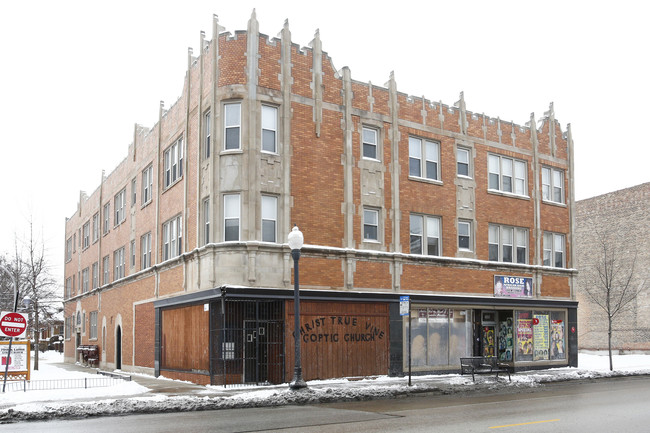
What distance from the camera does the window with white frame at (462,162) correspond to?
3017 centimetres

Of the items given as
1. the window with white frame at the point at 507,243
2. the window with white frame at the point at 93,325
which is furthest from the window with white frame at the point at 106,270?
the window with white frame at the point at 507,243

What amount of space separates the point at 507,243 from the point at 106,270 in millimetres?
24502

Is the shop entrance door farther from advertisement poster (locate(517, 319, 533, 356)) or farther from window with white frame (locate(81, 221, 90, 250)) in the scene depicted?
window with white frame (locate(81, 221, 90, 250))

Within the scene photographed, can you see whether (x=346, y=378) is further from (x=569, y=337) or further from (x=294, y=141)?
(x=569, y=337)

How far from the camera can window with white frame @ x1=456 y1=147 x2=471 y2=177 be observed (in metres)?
30.2

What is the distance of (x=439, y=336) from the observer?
92.8ft

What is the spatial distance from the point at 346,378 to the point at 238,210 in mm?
7265

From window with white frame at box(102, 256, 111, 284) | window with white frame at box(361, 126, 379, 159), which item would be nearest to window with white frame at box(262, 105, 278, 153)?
window with white frame at box(361, 126, 379, 159)

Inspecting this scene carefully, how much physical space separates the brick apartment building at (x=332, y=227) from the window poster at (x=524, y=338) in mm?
77

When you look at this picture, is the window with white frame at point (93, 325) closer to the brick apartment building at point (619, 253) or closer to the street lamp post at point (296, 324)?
the street lamp post at point (296, 324)

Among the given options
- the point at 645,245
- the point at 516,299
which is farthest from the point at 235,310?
the point at 645,245

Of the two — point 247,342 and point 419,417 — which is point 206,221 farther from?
point 419,417

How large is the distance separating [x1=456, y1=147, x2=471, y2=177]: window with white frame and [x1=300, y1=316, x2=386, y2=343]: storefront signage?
846 centimetres

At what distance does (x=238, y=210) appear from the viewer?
77.9ft
